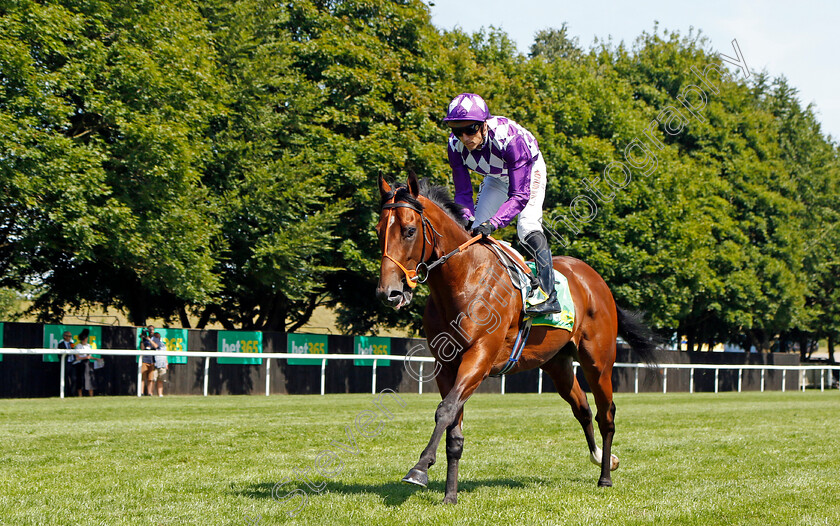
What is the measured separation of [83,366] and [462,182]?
51.2ft

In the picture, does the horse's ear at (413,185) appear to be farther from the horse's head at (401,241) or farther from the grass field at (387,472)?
the grass field at (387,472)

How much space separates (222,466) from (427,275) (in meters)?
2.81

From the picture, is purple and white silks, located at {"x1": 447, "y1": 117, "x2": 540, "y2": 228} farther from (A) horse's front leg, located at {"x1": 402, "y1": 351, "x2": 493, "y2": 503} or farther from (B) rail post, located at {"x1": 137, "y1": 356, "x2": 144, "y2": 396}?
(B) rail post, located at {"x1": 137, "y1": 356, "x2": 144, "y2": 396}

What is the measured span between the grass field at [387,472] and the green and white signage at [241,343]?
896cm

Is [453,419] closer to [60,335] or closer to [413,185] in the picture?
[413,185]

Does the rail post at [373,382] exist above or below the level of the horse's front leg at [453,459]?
below

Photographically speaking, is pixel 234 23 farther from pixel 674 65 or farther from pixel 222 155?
pixel 674 65

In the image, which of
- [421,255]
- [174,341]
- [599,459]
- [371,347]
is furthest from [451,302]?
[371,347]

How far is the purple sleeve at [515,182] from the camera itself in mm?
6465

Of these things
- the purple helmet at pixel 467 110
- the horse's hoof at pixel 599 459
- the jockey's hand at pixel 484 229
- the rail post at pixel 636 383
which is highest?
the purple helmet at pixel 467 110

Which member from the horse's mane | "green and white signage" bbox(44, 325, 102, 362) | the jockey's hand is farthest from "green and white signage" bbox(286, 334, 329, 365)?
the jockey's hand

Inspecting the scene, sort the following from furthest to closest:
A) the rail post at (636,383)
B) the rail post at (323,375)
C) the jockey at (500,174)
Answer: the rail post at (636,383)
the rail post at (323,375)
the jockey at (500,174)

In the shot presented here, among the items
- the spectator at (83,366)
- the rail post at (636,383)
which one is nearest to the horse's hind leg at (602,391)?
→ the spectator at (83,366)

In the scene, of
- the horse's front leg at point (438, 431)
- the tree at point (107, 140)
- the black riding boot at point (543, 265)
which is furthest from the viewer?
the tree at point (107, 140)
